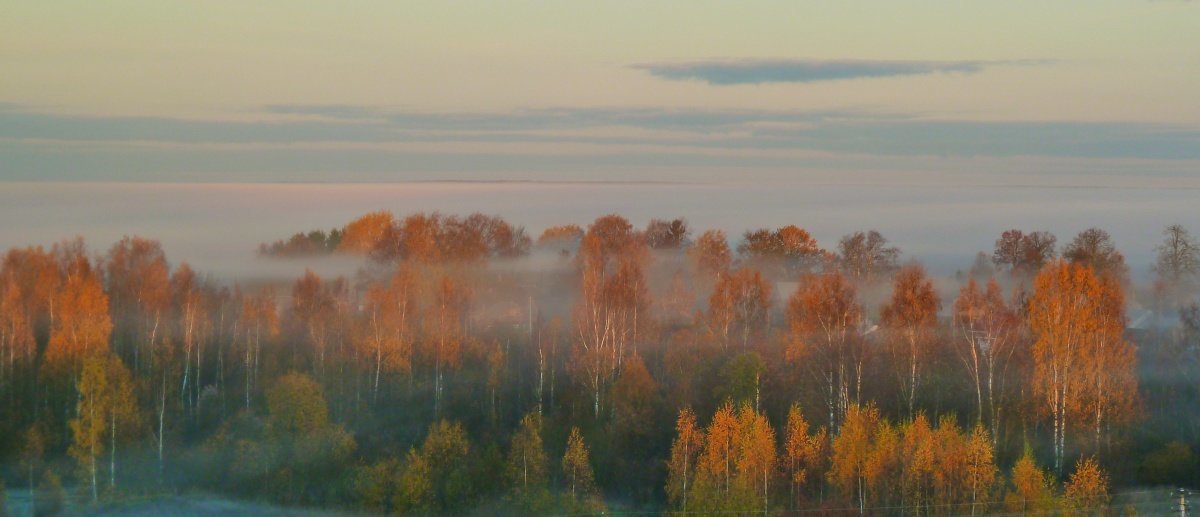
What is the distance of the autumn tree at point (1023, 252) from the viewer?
40.5 metres

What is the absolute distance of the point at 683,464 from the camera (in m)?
29.6

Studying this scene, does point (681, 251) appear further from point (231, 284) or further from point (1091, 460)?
point (1091, 460)

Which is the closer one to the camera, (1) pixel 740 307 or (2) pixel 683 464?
(2) pixel 683 464

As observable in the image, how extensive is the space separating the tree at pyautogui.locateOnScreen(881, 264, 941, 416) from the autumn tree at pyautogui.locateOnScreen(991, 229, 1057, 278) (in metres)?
7.80

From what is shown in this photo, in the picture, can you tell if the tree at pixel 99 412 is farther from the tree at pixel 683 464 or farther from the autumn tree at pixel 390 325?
the tree at pixel 683 464

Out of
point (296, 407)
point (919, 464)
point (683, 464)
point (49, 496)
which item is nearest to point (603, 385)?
point (683, 464)

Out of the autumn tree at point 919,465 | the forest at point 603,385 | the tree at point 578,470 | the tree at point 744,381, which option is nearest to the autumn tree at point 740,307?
the forest at point 603,385

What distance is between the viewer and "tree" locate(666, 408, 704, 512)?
96.3 feet

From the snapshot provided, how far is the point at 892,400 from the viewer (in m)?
33.1

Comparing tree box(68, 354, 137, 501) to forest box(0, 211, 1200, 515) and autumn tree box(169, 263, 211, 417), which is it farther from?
autumn tree box(169, 263, 211, 417)

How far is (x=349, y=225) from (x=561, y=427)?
17469 mm

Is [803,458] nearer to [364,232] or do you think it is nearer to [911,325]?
[911,325]

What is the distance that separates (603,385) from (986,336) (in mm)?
10321

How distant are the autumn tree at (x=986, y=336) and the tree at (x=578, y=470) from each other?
1015 cm
